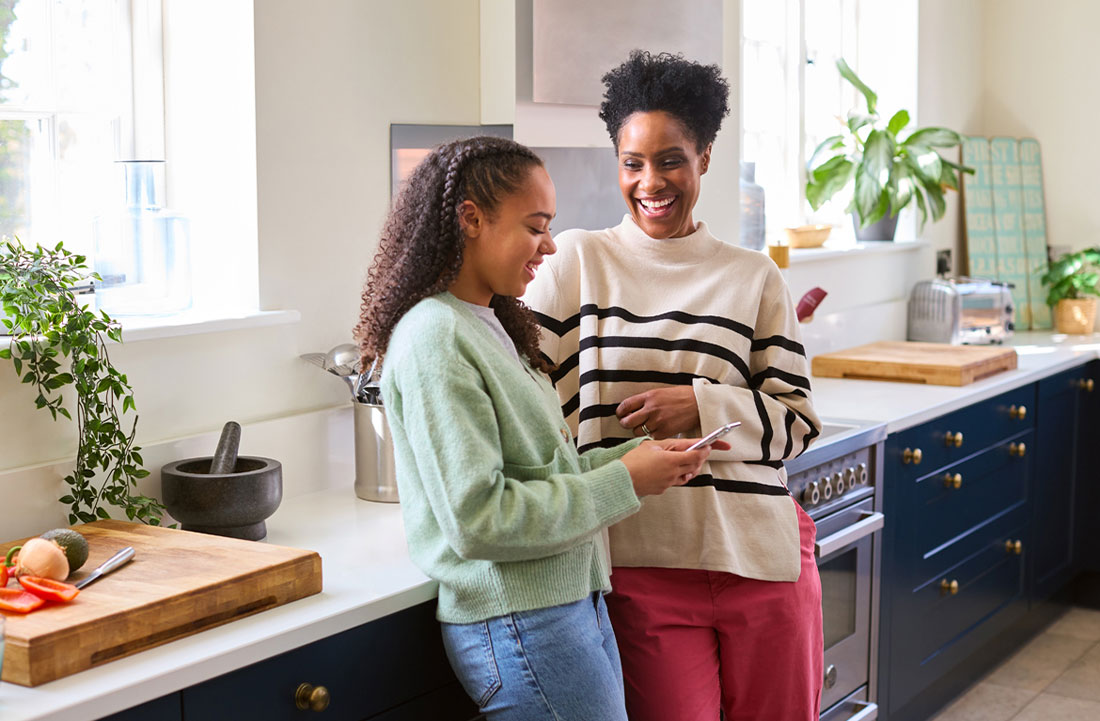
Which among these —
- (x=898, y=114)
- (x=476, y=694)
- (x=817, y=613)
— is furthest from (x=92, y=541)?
(x=898, y=114)

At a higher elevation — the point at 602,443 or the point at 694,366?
the point at 694,366

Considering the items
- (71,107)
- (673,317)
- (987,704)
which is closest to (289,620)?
(673,317)

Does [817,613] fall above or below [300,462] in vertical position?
below

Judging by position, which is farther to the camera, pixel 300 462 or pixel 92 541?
pixel 300 462

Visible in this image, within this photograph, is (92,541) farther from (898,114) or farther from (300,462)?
(898,114)

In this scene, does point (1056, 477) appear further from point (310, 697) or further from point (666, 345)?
point (310, 697)

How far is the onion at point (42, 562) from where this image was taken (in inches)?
58.5

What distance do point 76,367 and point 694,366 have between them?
3.00ft

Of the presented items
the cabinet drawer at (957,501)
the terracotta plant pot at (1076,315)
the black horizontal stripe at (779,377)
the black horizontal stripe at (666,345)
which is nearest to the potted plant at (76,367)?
the black horizontal stripe at (666,345)

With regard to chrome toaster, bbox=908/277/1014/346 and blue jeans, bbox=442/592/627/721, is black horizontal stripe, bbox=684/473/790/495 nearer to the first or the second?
blue jeans, bbox=442/592/627/721

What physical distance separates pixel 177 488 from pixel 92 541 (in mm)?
172

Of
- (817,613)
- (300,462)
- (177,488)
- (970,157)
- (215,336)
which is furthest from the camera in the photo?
(970,157)

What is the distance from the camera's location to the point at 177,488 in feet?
6.06

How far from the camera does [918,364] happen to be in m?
3.67
